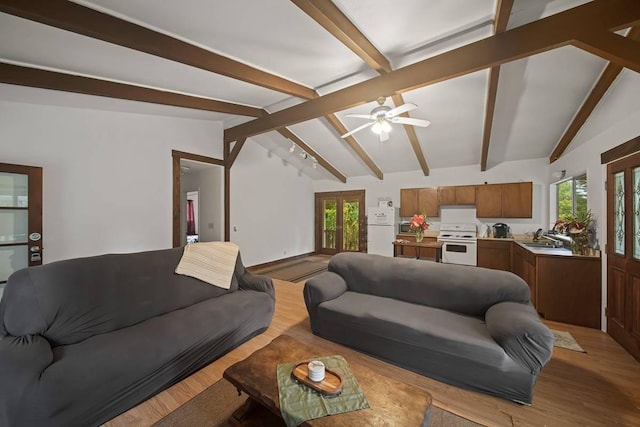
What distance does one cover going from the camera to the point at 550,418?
1659mm

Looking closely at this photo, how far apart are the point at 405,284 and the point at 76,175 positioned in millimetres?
4407

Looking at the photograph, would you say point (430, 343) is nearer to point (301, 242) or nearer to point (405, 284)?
point (405, 284)

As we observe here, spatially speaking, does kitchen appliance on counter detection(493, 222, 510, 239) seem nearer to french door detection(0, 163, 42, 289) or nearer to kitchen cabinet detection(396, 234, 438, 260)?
kitchen cabinet detection(396, 234, 438, 260)

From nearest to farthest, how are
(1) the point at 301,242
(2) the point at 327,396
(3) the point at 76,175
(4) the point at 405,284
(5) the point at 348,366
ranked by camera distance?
(2) the point at 327,396
(5) the point at 348,366
(4) the point at 405,284
(3) the point at 76,175
(1) the point at 301,242

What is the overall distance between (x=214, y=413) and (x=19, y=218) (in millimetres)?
3241

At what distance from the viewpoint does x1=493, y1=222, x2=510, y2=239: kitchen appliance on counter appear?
516 centimetres

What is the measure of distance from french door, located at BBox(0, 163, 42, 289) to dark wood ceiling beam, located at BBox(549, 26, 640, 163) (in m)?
6.28

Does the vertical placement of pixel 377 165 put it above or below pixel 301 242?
above

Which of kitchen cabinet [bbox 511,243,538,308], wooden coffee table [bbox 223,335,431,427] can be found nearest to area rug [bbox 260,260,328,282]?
wooden coffee table [bbox 223,335,431,427]

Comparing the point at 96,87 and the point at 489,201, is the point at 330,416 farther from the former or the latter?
the point at 489,201

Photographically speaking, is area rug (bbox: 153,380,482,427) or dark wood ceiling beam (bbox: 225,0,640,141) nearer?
area rug (bbox: 153,380,482,427)

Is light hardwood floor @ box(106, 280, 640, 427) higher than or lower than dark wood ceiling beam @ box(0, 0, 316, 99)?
lower

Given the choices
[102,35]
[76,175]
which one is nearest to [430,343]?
[102,35]

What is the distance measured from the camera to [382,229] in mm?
6500
